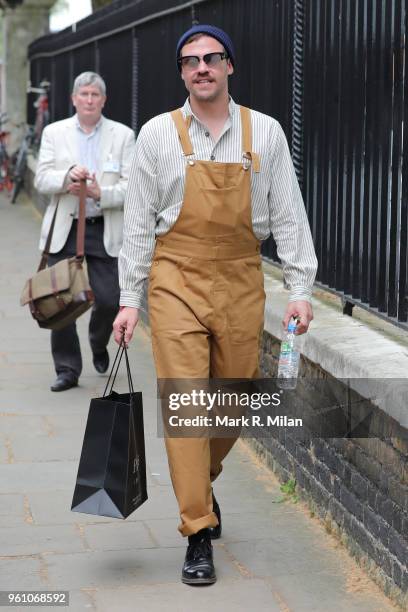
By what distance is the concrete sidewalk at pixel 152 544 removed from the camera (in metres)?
4.89

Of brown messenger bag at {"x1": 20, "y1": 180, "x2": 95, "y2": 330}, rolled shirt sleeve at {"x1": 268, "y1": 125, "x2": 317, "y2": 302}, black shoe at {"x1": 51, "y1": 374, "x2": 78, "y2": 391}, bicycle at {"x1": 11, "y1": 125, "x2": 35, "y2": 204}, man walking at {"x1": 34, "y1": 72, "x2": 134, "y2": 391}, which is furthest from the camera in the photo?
bicycle at {"x1": 11, "y1": 125, "x2": 35, "y2": 204}

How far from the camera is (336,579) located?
5094 millimetres

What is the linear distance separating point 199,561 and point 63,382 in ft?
11.4

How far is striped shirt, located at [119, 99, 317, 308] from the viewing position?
5039 millimetres

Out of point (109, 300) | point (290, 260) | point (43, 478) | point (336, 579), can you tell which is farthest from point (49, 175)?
point (336, 579)

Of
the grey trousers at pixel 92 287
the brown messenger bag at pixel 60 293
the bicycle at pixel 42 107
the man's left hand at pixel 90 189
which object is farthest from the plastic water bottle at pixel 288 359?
the bicycle at pixel 42 107

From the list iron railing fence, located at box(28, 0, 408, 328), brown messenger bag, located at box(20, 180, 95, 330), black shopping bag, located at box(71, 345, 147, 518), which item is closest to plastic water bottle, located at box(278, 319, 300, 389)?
black shopping bag, located at box(71, 345, 147, 518)

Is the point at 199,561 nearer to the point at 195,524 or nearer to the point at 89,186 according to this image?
the point at 195,524

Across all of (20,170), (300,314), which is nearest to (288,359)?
(300,314)

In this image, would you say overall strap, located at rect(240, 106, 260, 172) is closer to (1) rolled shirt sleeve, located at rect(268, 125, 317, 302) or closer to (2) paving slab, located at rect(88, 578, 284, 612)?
(1) rolled shirt sleeve, located at rect(268, 125, 317, 302)

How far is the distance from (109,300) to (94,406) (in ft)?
11.0

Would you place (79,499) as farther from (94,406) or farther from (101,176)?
(101,176)

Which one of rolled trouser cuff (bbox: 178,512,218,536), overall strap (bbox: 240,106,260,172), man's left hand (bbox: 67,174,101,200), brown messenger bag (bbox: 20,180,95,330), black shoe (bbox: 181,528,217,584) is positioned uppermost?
overall strap (bbox: 240,106,260,172)

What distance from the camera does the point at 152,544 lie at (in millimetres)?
5500
